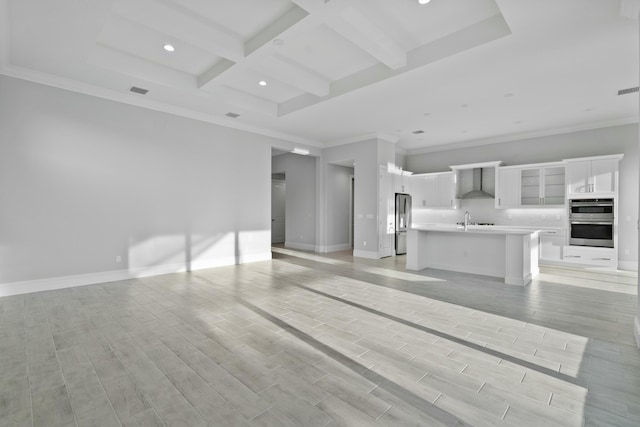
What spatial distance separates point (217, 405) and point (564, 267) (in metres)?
7.77

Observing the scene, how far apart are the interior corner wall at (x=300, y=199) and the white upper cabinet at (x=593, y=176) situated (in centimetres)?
645

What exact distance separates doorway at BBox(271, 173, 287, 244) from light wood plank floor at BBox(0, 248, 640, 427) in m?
6.86

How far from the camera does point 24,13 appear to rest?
3.32 m

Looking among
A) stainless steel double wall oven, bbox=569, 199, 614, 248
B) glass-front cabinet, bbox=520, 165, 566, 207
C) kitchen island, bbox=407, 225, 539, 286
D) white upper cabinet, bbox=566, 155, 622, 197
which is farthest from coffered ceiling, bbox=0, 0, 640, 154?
kitchen island, bbox=407, 225, 539, 286

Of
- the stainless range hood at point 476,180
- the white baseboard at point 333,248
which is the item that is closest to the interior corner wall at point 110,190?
the white baseboard at point 333,248

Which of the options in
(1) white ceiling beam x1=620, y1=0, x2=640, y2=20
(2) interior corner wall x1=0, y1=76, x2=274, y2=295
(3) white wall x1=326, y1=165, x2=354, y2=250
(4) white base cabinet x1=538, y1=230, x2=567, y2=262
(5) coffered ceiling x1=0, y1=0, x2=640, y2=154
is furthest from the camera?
(3) white wall x1=326, y1=165, x2=354, y2=250

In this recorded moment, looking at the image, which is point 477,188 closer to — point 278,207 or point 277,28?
point 278,207

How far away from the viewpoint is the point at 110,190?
5.34 metres

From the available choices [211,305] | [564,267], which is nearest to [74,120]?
[211,305]

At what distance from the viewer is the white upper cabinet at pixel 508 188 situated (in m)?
7.81

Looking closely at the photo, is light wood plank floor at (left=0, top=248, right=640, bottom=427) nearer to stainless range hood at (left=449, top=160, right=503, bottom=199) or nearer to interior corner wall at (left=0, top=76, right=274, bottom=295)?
interior corner wall at (left=0, top=76, right=274, bottom=295)

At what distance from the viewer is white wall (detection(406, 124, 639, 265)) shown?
21.4 feet

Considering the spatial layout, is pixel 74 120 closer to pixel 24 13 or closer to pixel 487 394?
pixel 24 13

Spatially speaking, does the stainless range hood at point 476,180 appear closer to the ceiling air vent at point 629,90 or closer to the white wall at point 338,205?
the ceiling air vent at point 629,90
